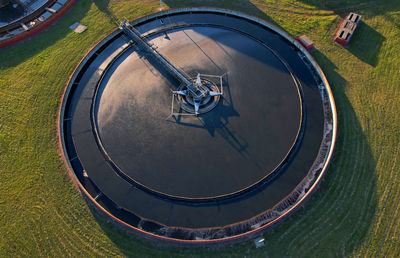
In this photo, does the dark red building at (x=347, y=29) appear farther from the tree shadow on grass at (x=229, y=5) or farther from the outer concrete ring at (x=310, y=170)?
the tree shadow on grass at (x=229, y=5)

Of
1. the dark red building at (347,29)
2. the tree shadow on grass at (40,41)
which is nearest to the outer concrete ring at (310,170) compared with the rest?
the dark red building at (347,29)

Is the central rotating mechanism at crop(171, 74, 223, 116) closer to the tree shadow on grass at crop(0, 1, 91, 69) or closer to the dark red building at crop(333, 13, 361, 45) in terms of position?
the dark red building at crop(333, 13, 361, 45)

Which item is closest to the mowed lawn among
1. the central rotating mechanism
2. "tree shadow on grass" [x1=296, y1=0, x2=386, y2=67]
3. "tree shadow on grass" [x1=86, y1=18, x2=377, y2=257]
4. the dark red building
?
"tree shadow on grass" [x1=86, y1=18, x2=377, y2=257]

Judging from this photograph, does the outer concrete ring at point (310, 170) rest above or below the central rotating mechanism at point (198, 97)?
below

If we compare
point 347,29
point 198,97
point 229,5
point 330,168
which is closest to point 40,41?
point 198,97

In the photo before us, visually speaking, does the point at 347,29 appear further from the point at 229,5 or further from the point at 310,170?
the point at 310,170
